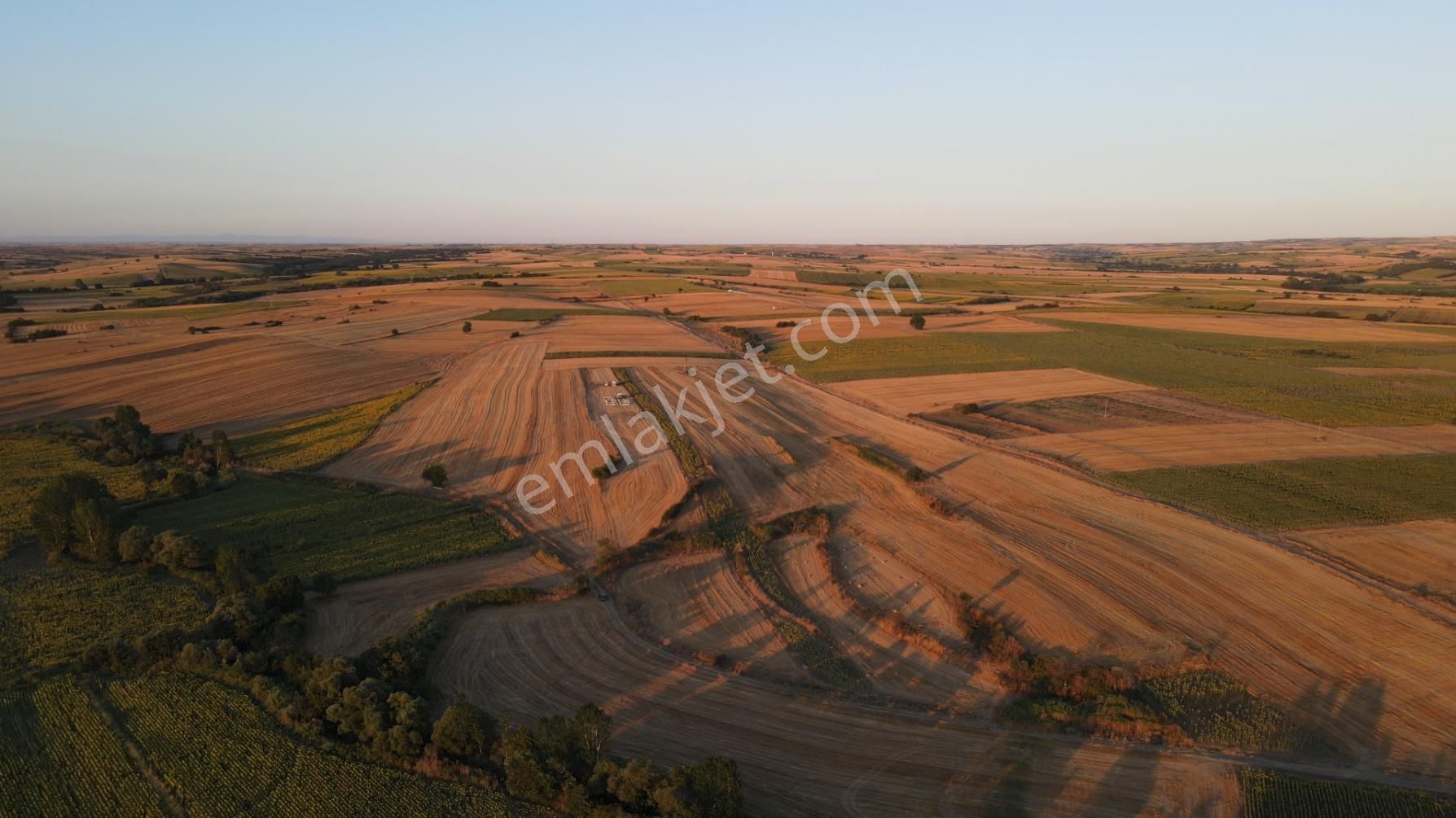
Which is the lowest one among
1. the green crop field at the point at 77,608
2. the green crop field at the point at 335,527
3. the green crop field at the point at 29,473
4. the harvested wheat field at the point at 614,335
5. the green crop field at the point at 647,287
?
the green crop field at the point at 77,608

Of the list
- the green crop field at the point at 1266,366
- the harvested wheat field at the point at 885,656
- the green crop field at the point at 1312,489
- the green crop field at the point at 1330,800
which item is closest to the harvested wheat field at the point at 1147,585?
the green crop field at the point at 1330,800

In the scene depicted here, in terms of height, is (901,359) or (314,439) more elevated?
(901,359)

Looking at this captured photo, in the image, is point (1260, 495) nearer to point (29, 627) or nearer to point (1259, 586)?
point (1259, 586)

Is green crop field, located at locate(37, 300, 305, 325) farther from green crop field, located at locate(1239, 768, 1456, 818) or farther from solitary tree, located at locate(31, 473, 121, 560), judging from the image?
green crop field, located at locate(1239, 768, 1456, 818)

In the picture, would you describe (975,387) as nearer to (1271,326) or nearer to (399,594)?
(399,594)

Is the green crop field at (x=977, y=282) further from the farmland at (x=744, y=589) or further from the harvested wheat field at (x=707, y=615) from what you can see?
the harvested wheat field at (x=707, y=615)

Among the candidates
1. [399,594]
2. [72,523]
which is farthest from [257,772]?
[72,523]

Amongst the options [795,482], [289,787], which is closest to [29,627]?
[289,787]
